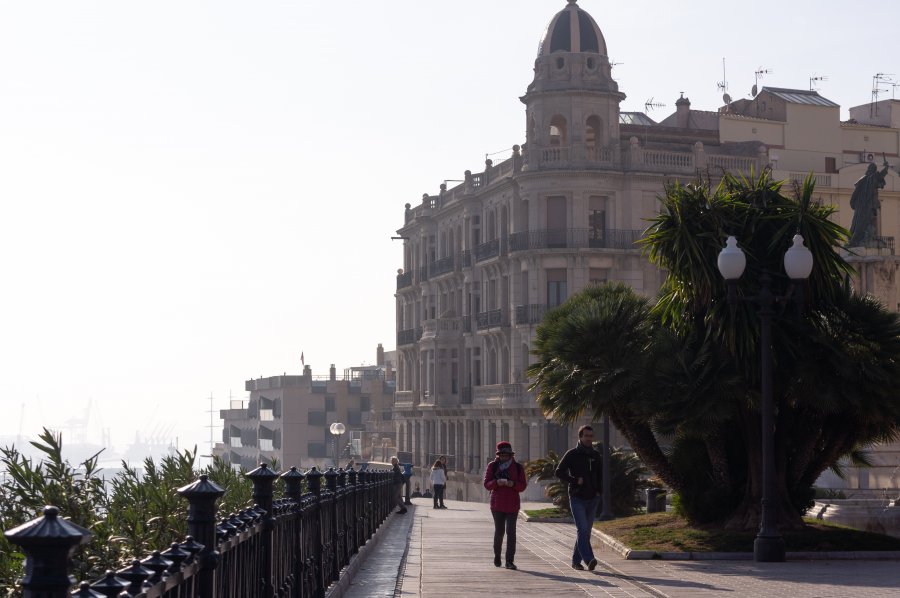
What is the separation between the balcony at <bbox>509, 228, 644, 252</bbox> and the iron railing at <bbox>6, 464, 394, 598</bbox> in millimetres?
48301

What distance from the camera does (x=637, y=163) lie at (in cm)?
6612

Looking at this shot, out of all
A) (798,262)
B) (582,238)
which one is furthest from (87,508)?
(582,238)

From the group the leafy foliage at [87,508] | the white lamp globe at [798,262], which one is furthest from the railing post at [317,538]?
the white lamp globe at [798,262]

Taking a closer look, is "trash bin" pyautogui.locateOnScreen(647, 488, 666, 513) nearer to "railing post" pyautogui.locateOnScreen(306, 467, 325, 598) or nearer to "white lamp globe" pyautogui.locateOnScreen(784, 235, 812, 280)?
"white lamp globe" pyautogui.locateOnScreen(784, 235, 812, 280)

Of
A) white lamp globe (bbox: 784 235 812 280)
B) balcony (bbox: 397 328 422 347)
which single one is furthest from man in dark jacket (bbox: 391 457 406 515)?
balcony (bbox: 397 328 422 347)

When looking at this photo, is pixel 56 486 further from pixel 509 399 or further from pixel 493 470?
pixel 509 399

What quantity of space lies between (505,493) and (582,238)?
47.8 m

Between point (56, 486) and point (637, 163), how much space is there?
57.1 meters

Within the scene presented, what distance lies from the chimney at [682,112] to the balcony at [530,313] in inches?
740

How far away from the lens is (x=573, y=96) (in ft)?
217

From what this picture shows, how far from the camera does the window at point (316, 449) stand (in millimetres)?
134500

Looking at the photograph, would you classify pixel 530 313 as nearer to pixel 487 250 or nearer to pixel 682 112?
pixel 487 250

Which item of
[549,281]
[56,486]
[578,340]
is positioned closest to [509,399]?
[549,281]

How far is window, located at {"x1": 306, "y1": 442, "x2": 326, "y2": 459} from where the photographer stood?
13450cm
